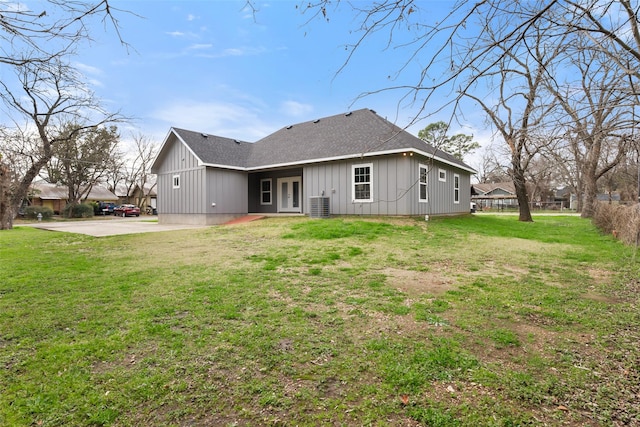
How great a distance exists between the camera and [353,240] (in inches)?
348

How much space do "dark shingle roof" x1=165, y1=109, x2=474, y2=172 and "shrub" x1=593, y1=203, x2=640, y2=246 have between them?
19.6 ft

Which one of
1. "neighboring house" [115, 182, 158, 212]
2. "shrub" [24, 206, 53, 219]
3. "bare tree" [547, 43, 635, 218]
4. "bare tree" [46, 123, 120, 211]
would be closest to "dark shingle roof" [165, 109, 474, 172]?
"bare tree" [547, 43, 635, 218]

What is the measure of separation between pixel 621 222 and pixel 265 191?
1506cm

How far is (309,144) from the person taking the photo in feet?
53.9

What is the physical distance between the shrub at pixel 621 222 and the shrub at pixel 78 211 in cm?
3856

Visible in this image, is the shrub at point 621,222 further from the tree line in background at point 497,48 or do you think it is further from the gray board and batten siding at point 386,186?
the gray board and batten siding at point 386,186

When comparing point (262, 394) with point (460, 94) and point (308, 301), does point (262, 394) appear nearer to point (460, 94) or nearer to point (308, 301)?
point (308, 301)

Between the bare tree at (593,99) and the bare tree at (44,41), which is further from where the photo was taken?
the bare tree at (593,99)

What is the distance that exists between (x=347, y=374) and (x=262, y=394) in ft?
2.08

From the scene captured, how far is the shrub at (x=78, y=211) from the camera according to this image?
30688mm

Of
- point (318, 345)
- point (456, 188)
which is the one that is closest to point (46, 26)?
point (318, 345)

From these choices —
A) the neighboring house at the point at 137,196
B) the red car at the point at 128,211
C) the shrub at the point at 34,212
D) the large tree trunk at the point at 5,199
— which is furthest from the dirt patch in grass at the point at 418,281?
the neighboring house at the point at 137,196

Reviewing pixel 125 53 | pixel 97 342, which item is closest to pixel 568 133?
pixel 125 53

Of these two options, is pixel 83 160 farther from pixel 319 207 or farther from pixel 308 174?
pixel 319 207
